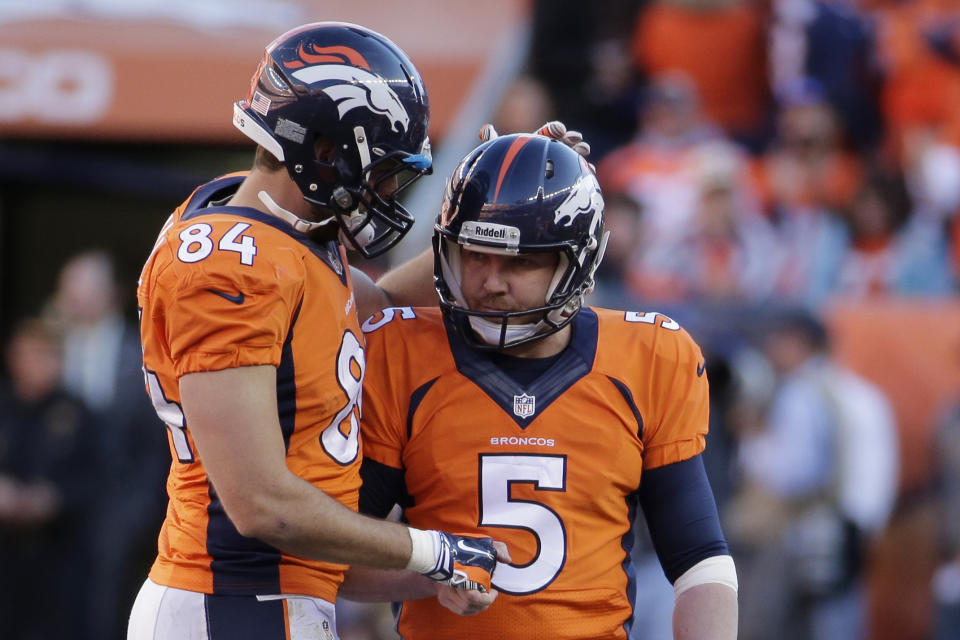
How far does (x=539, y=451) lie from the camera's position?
9.75ft

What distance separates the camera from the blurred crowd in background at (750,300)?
19.9 ft

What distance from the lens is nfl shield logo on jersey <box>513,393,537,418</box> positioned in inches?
118

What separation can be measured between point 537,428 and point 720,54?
20.6ft

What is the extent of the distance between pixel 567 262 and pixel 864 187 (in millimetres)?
4942

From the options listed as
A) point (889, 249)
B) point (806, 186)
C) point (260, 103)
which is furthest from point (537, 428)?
point (806, 186)

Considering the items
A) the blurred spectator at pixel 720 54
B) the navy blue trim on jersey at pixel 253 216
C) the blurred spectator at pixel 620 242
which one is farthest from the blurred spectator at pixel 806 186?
the navy blue trim on jersey at pixel 253 216

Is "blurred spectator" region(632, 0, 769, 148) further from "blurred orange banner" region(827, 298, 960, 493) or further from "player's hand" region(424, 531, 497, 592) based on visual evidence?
"player's hand" region(424, 531, 497, 592)

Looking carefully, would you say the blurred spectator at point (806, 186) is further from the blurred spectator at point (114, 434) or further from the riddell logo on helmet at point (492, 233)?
the riddell logo on helmet at point (492, 233)

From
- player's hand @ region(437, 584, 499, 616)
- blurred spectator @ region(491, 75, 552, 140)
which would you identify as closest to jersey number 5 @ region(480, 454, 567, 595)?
player's hand @ region(437, 584, 499, 616)

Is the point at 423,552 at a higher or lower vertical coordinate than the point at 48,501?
higher

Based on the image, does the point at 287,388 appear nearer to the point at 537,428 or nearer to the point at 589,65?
the point at 537,428

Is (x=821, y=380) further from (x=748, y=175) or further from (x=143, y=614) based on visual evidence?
(x=143, y=614)

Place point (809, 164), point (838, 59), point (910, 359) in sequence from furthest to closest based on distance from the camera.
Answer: point (838, 59), point (809, 164), point (910, 359)

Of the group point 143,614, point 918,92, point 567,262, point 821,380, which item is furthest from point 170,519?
point 918,92
